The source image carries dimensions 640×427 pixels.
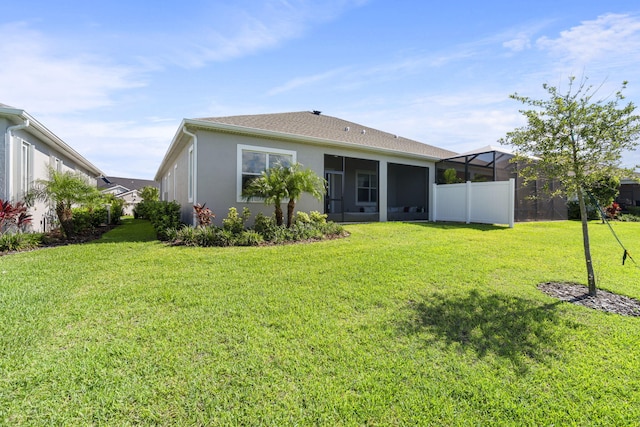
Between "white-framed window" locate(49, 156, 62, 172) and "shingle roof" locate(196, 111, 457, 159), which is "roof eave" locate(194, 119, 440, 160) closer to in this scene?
"shingle roof" locate(196, 111, 457, 159)

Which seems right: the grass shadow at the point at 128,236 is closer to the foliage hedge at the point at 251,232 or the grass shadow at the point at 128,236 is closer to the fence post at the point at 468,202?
the foliage hedge at the point at 251,232

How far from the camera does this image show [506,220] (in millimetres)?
11977

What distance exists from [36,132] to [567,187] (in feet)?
44.6

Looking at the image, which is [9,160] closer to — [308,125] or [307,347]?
[308,125]

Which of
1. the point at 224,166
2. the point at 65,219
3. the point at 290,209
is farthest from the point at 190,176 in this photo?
the point at 290,209

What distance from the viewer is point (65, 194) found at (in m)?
8.06

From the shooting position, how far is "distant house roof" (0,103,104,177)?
742 centimetres

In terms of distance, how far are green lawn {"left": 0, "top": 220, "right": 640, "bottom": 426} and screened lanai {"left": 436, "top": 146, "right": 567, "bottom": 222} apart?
8764mm

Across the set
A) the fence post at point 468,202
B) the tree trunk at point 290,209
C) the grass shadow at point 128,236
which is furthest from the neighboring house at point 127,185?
the fence post at point 468,202

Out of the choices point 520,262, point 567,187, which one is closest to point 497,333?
point 567,187

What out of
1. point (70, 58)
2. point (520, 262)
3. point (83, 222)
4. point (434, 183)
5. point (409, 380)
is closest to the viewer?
point (409, 380)

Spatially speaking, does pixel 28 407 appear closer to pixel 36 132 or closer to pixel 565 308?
pixel 565 308

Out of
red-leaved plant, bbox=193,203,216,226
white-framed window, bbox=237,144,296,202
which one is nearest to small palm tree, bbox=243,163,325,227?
white-framed window, bbox=237,144,296,202

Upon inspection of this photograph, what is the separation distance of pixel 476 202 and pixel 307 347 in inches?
491
